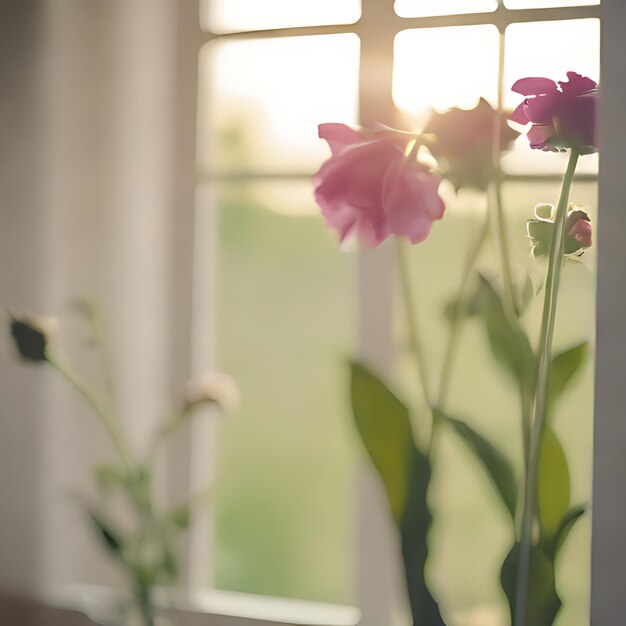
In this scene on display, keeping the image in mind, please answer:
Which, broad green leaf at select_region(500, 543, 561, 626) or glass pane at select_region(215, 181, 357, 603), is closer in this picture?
broad green leaf at select_region(500, 543, 561, 626)

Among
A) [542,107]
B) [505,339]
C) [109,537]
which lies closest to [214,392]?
[109,537]

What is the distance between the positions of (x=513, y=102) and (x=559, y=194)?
3.4 inches

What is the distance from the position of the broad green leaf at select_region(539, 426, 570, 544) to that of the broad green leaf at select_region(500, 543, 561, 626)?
0.03 meters

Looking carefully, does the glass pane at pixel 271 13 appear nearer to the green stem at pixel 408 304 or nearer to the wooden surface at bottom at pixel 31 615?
the green stem at pixel 408 304

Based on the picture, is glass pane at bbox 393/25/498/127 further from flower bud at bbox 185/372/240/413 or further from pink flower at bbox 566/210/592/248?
flower bud at bbox 185/372/240/413

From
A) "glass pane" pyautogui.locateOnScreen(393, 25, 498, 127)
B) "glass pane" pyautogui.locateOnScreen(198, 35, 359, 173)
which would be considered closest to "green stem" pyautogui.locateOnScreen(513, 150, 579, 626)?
"glass pane" pyautogui.locateOnScreen(393, 25, 498, 127)

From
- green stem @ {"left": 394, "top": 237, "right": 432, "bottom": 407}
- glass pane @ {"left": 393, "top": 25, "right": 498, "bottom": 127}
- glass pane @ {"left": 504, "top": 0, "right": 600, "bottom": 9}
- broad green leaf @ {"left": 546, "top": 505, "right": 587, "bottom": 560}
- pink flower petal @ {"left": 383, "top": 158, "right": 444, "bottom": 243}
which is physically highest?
glass pane @ {"left": 504, "top": 0, "right": 600, "bottom": 9}

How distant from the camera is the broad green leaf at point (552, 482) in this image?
59cm

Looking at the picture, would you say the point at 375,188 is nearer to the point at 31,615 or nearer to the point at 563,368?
the point at 563,368

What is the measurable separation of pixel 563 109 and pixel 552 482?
0.30 m

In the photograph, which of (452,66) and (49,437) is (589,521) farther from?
(49,437)

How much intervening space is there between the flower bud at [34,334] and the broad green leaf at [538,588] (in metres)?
0.47

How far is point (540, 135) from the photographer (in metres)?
0.58

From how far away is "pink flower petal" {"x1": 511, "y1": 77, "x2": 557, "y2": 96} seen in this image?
57 centimetres
